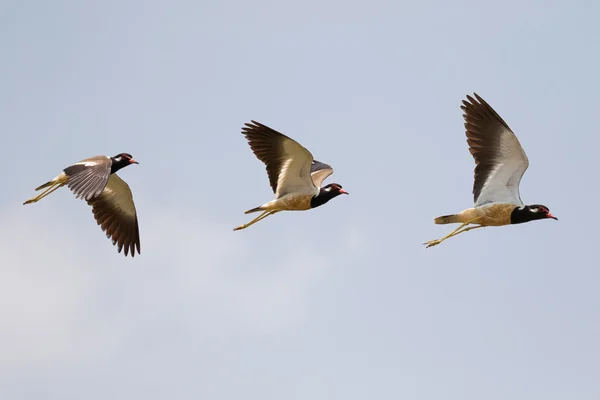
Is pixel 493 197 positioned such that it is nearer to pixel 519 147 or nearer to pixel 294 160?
pixel 519 147

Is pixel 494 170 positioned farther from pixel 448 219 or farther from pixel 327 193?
pixel 327 193

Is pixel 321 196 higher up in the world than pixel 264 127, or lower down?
lower down

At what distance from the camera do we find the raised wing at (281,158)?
832 inches

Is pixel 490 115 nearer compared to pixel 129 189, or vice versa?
pixel 490 115

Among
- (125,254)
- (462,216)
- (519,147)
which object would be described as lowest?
(125,254)

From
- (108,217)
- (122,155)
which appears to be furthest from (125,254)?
(122,155)

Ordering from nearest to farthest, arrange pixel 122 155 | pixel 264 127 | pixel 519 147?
pixel 519 147
pixel 264 127
pixel 122 155

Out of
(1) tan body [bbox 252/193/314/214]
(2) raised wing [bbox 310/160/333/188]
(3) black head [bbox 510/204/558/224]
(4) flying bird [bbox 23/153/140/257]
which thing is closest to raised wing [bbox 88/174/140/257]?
(4) flying bird [bbox 23/153/140/257]

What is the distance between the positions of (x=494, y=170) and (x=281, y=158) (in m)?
4.21

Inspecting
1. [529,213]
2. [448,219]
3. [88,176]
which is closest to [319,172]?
[448,219]

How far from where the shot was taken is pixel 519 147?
19.8m

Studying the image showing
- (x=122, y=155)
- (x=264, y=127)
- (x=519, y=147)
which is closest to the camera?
(x=519, y=147)

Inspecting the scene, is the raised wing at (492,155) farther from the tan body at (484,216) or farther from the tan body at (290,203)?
the tan body at (290,203)

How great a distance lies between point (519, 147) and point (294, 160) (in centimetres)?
443
